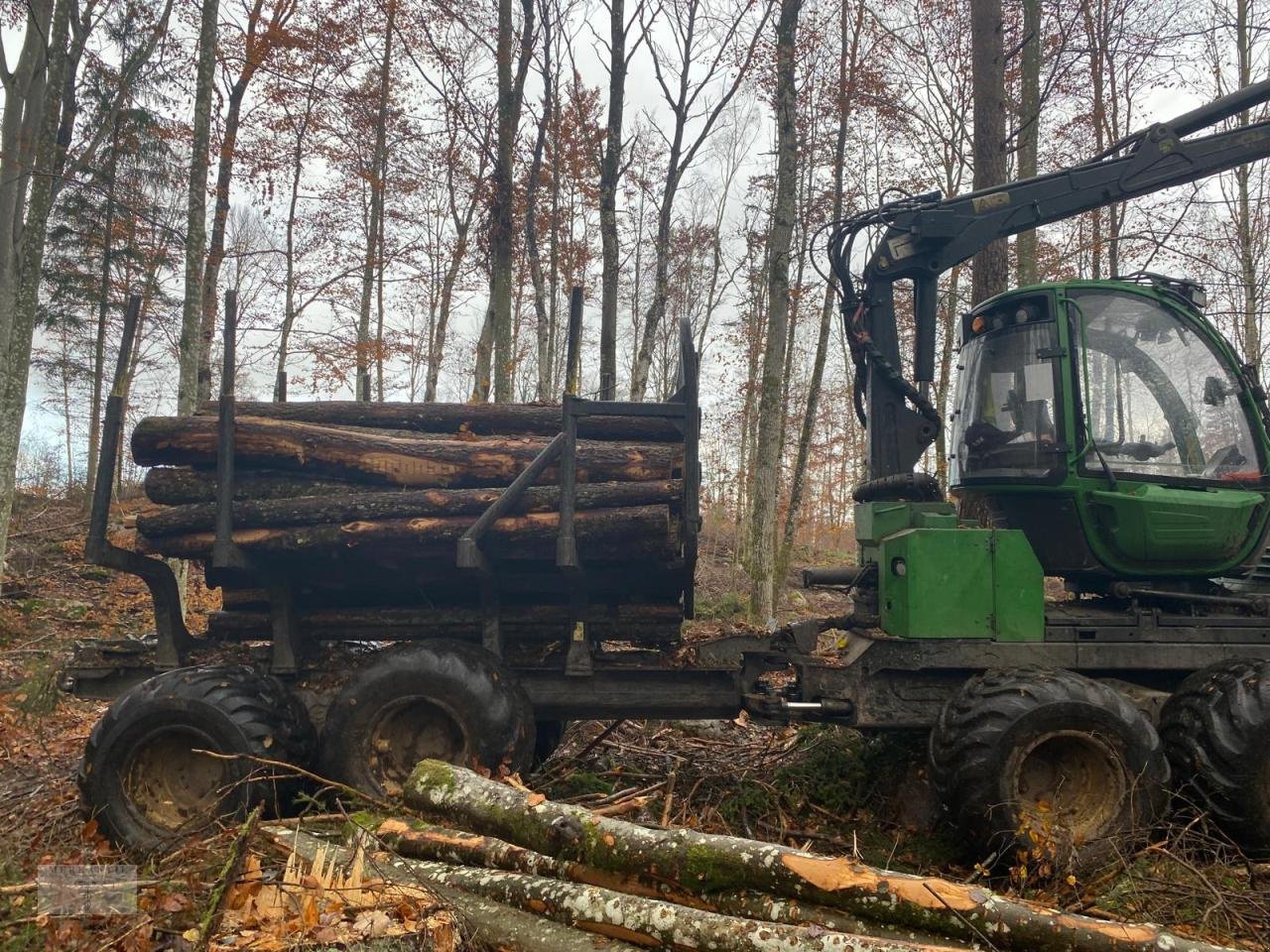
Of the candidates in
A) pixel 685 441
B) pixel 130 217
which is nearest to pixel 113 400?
pixel 685 441

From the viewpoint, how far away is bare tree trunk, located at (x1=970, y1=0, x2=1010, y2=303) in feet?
30.0

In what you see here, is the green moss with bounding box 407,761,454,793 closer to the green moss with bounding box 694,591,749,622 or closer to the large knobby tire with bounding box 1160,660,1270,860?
the large knobby tire with bounding box 1160,660,1270,860

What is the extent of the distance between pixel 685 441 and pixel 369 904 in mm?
3042

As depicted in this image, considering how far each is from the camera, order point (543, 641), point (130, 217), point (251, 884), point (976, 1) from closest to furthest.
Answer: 1. point (251, 884)
2. point (543, 641)
3. point (976, 1)
4. point (130, 217)

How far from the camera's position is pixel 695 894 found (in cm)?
344

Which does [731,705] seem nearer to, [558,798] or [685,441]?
[558,798]

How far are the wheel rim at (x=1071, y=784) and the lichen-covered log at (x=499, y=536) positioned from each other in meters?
2.28

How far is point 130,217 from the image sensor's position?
727 inches

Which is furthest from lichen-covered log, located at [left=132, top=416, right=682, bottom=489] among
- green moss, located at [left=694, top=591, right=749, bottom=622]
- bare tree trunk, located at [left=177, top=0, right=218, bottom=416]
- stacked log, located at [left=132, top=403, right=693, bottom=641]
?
green moss, located at [left=694, top=591, right=749, bottom=622]

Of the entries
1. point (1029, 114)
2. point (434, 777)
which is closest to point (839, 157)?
point (1029, 114)

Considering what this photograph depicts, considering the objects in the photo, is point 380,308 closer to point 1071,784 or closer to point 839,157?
point 839,157

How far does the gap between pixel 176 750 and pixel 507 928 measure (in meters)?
2.92

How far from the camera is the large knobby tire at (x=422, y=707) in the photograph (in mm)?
5191

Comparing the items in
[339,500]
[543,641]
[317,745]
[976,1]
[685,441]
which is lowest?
[317,745]
